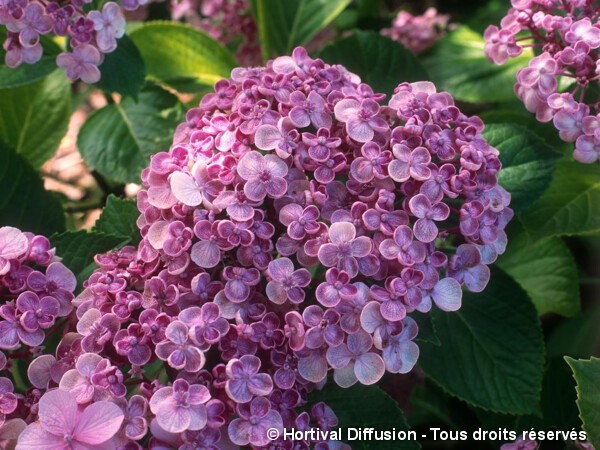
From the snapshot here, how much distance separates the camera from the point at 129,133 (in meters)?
1.33

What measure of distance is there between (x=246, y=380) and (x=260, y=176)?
0.21 meters

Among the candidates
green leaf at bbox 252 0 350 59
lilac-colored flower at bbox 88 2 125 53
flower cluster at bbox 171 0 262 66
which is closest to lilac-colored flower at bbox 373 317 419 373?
lilac-colored flower at bbox 88 2 125 53

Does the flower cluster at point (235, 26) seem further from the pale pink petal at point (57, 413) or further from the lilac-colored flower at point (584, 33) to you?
the pale pink petal at point (57, 413)

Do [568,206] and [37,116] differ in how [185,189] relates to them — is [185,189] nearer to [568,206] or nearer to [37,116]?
[568,206]

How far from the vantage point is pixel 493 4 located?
71.4 inches

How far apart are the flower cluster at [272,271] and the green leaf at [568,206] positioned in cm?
27

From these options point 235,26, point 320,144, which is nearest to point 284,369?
point 320,144

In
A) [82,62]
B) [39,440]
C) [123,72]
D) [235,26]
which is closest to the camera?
[39,440]

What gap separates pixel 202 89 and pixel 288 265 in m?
0.75

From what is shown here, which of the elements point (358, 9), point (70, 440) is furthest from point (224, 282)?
point (358, 9)

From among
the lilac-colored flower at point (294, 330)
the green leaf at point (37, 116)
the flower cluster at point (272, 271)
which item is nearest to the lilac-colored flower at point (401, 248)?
the flower cluster at point (272, 271)

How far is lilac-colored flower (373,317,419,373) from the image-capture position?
751 mm

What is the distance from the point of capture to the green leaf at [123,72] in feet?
3.75

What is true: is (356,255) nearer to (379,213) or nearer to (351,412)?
(379,213)
